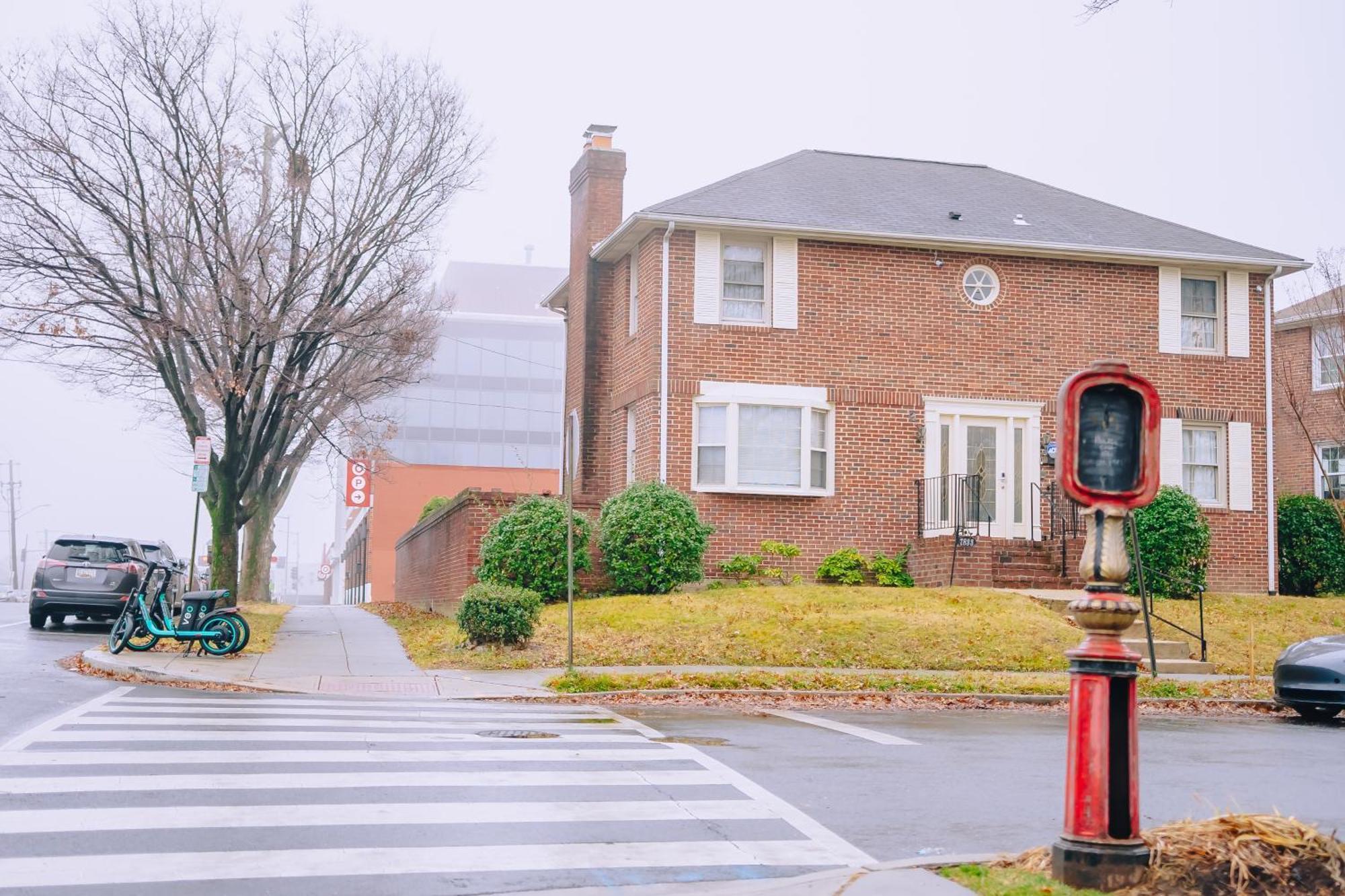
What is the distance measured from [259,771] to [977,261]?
18.9 m

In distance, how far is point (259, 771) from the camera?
29.5 feet

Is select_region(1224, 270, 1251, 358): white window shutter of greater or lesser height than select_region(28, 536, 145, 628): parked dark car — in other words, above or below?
above

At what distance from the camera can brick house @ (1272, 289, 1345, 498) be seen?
34.2 meters

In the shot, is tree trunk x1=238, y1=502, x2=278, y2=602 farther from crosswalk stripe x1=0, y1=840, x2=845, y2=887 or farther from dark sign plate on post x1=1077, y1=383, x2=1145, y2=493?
dark sign plate on post x1=1077, y1=383, x2=1145, y2=493

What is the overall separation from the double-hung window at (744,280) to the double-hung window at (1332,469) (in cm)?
1833

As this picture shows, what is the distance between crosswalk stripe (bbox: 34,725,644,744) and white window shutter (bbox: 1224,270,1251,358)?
18717 mm

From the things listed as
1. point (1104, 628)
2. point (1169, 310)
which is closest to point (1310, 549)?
point (1169, 310)

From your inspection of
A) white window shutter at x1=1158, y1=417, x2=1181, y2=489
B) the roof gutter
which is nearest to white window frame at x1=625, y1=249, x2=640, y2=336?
the roof gutter

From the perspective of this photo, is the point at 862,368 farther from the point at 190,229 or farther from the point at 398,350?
the point at 190,229

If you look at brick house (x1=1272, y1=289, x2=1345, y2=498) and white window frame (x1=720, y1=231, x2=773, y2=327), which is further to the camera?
brick house (x1=1272, y1=289, x2=1345, y2=498)

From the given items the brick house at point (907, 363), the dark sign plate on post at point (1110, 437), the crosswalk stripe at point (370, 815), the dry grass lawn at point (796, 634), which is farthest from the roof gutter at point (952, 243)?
the dark sign plate on post at point (1110, 437)

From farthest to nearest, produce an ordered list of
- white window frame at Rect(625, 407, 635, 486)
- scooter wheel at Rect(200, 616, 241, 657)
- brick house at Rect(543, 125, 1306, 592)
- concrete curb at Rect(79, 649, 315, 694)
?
white window frame at Rect(625, 407, 635, 486), brick house at Rect(543, 125, 1306, 592), scooter wheel at Rect(200, 616, 241, 657), concrete curb at Rect(79, 649, 315, 694)

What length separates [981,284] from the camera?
2514 cm

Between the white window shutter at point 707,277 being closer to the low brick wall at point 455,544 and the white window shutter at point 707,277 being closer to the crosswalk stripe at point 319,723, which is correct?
the low brick wall at point 455,544
